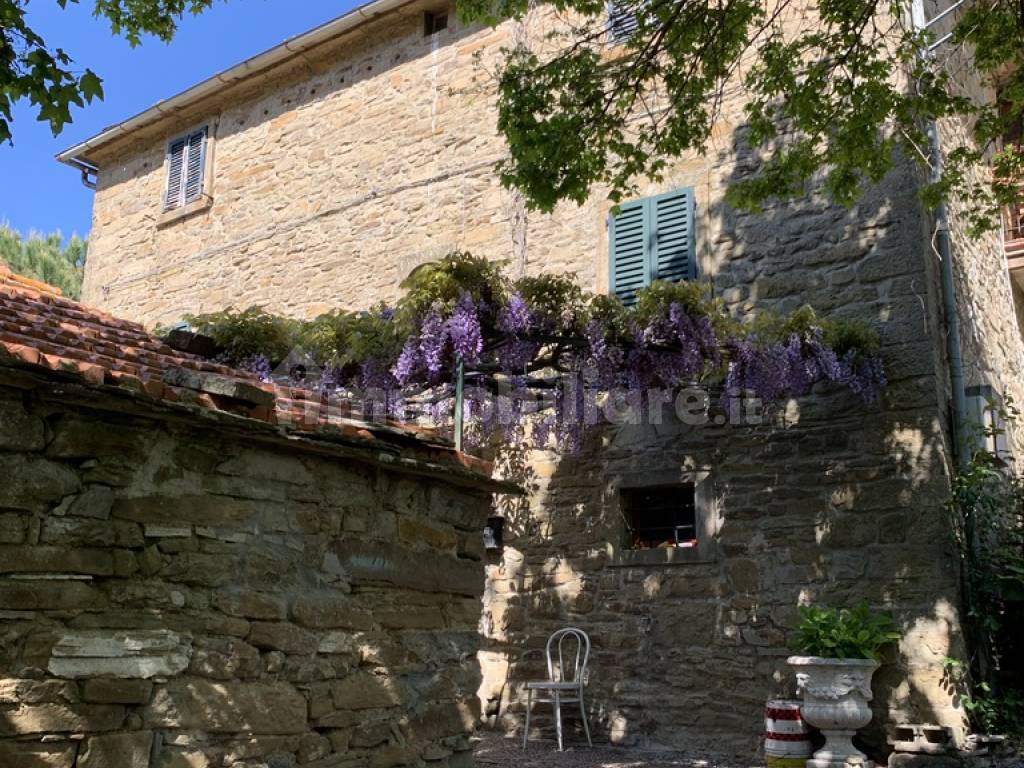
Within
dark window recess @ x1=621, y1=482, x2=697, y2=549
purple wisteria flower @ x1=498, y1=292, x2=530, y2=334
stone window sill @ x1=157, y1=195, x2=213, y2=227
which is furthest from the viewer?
stone window sill @ x1=157, y1=195, x2=213, y2=227

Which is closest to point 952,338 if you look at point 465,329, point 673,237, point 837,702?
point 673,237

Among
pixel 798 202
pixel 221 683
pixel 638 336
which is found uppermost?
pixel 798 202

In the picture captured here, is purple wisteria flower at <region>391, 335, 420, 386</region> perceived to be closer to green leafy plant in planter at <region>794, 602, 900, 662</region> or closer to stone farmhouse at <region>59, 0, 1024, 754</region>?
stone farmhouse at <region>59, 0, 1024, 754</region>

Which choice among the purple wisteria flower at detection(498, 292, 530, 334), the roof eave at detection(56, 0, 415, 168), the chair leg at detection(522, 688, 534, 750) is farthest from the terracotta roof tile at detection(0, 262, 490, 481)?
the roof eave at detection(56, 0, 415, 168)

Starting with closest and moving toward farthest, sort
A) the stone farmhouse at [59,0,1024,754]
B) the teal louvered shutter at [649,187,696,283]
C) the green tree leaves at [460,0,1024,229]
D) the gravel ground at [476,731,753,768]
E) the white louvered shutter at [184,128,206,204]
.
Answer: the green tree leaves at [460,0,1024,229] < the gravel ground at [476,731,753,768] < the stone farmhouse at [59,0,1024,754] < the teal louvered shutter at [649,187,696,283] < the white louvered shutter at [184,128,206,204]

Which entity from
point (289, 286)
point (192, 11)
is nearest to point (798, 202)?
point (192, 11)

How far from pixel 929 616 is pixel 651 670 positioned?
5.92ft

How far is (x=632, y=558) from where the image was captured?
685 centimetres

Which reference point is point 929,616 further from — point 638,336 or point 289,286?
point 289,286

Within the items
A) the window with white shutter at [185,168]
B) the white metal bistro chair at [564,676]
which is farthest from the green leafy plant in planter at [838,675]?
the window with white shutter at [185,168]

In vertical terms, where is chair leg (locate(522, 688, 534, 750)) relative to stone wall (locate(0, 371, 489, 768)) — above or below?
below

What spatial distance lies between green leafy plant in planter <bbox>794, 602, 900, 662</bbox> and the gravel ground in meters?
0.86

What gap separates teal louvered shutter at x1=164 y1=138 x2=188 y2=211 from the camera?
10.9 meters

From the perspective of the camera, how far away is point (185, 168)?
1082cm
